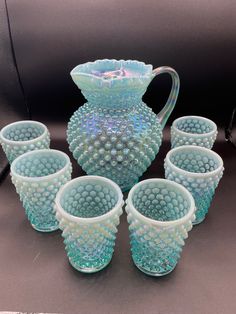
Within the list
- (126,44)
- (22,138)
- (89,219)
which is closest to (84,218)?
(89,219)

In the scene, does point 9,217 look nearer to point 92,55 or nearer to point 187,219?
point 187,219

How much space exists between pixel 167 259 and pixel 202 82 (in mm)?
539

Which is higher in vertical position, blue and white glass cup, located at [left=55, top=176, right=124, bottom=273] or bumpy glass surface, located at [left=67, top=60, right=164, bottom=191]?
bumpy glass surface, located at [left=67, top=60, right=164, bottom=191]

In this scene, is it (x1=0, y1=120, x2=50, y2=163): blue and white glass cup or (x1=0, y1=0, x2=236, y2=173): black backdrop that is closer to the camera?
(x1=0, y1=120, x2=50, y2=163): blue and white glass cup

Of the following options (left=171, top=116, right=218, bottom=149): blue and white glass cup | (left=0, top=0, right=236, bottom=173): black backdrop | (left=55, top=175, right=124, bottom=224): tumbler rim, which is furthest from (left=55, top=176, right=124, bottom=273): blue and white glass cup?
(left=0, top=0, right=236, bottom=173): black backdrop

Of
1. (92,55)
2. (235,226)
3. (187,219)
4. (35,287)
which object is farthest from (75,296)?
(92,55)

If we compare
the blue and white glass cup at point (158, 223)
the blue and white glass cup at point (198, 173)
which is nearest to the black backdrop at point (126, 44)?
the blue and white glass cup at point (198, 173)

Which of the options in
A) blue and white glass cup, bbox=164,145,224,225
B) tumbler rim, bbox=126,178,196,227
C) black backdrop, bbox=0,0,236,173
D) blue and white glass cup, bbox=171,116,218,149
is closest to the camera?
tumbler rim, bbox=126,178,196,227

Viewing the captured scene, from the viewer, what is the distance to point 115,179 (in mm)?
638

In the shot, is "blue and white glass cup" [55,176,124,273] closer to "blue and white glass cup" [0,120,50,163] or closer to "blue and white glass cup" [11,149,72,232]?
"blue and white glass cup" [11,149,72,232]

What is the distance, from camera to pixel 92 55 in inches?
35.1

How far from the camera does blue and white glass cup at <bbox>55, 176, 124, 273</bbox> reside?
47cm

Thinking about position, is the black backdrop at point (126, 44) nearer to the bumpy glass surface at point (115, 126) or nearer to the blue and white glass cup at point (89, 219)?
the bumpy glass surface at point (115, 126)

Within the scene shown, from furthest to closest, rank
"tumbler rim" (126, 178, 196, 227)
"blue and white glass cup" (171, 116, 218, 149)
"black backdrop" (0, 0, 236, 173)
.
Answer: "black backdrop" (0, 0, 236, 173) → "blue and white glass cup" (171, 116, 218, 149) → "tumbler rim" (126, 178, 196, 227)
